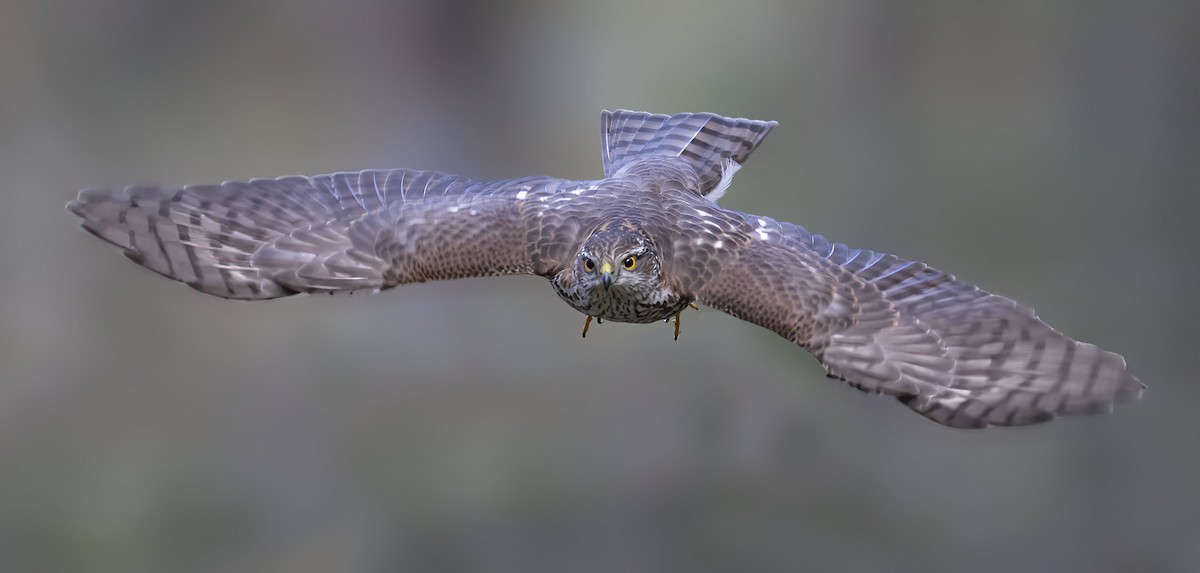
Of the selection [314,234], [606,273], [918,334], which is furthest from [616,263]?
[314,234]

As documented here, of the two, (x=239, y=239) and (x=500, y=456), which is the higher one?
(x=239, y=239)

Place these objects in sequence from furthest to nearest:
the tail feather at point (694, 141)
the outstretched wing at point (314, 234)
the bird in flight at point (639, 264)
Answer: the tail feather at point (694, 141) < the outstretched wing at point (314, 234) < the bird in flight at point (639, 264)

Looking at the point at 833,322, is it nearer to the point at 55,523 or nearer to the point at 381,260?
the point at 381,260

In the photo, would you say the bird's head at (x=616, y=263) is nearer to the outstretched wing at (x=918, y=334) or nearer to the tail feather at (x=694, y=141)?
the outstretched wing at (x=918, y=334)

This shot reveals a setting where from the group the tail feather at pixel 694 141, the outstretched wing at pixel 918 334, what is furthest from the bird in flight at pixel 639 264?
the tail feather at pixel 694 141

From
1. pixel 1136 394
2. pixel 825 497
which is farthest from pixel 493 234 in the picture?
pixel 825 497

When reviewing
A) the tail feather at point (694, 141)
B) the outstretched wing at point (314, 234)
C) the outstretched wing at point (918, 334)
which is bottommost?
the outstretched wing at point (314, 234)

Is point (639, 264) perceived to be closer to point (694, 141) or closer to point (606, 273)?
point (606, 273)
